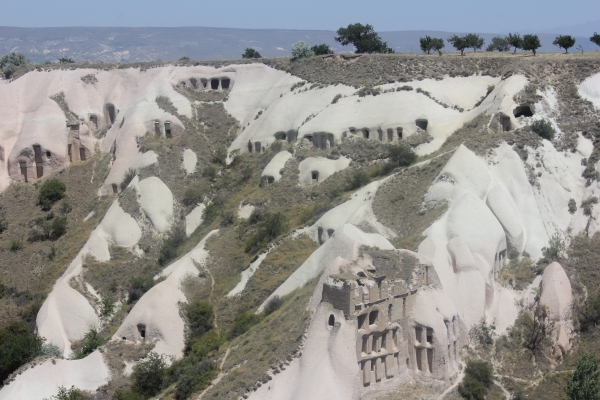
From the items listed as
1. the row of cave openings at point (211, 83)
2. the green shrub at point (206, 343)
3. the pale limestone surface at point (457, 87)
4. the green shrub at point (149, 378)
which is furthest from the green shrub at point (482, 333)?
the row of cave openings at point (211, 83)

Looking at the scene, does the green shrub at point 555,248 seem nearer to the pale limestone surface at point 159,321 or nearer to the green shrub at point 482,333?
the green shrub at point 482,333

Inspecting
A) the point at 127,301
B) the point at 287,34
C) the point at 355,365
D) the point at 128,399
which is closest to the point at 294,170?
the point at 127,301

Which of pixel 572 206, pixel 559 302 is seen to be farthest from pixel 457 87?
pixel 559 302

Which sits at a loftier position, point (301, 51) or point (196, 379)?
point (301, 51)

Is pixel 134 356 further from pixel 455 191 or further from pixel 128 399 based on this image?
pixel 455 191

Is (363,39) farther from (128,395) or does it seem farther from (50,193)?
(128,395)
